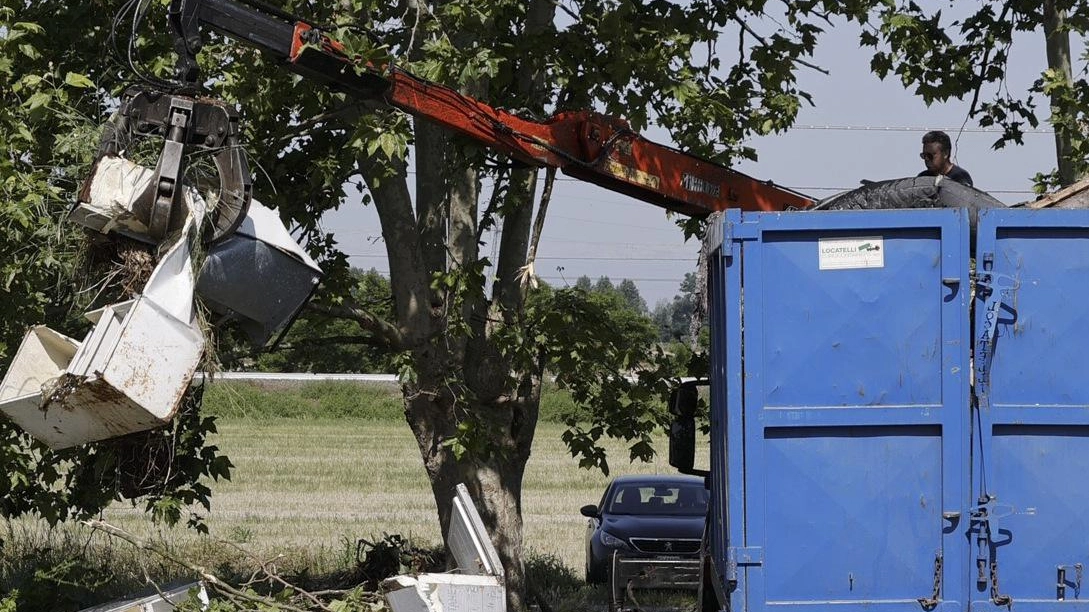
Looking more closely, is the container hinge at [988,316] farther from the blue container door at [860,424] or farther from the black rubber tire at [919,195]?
the black rubber tire at [919,195]

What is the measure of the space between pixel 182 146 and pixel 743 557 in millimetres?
3180

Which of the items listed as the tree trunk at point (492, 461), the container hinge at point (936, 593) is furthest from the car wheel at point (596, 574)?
the container hinge at point (936, 593)

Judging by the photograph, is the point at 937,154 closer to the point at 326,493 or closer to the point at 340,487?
the point at 326,493

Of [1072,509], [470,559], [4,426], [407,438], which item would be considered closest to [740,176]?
[470,559]

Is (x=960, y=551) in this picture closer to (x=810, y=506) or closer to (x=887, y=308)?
(x=810, y=506)

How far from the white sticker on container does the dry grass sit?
6178mm

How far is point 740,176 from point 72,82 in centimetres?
428

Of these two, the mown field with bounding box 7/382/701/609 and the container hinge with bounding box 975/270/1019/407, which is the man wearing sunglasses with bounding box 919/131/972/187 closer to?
the container hinge with bounding box 975/270/1019/407

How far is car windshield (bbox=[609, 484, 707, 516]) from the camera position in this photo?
15.7 m

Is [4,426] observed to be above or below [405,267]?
below

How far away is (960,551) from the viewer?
5586 millimetres

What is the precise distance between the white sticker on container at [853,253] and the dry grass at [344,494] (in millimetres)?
6178

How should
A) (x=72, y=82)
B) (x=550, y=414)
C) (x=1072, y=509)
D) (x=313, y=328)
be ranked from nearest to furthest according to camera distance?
(x=1072, y=509) < (x=72, y=82) < (x=313, y=328) < (x=550, y=414)

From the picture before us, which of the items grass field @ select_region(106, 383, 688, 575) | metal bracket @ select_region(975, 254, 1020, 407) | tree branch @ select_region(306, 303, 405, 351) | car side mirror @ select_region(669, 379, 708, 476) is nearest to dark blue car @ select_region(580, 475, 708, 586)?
grass field @ select_region(106, 383, 688, 575)
